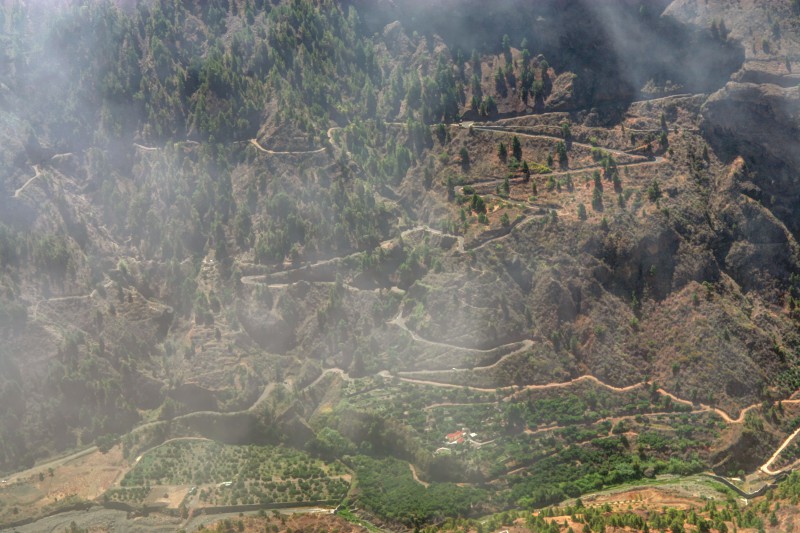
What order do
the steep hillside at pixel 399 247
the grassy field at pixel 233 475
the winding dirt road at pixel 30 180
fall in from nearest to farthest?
the grassy field at pixel 233 475 → the steep hillside at pixel 399 247 → the winding dirt road at pixel 30 180

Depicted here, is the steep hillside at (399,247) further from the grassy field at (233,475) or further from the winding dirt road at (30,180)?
the winding dirt road at (30,180)

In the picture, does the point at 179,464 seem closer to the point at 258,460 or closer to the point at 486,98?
the point at 258,460

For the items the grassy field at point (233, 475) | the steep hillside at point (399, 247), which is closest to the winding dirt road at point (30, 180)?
the steep hillside at point (399, 247)

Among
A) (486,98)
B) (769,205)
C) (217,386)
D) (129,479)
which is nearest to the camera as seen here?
(129,479)

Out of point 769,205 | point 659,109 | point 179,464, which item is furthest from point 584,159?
point 179,464

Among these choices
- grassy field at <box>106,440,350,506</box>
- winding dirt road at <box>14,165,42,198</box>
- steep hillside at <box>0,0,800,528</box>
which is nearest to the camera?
grassy field at <box>106,440,350,506</box>

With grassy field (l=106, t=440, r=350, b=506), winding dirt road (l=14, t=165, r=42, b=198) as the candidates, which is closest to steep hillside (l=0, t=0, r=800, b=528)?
grassy field (l=106, t=440, r=350, b=506)

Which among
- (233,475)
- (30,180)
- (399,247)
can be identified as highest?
(30,180)

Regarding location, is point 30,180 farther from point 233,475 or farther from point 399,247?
point 233,475

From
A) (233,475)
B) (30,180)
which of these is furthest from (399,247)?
(30,180)

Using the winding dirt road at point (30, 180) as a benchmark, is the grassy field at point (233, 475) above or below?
below

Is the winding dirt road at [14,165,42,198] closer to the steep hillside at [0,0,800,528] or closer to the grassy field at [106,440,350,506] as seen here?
the steep hillside at [0,0,800,528]
